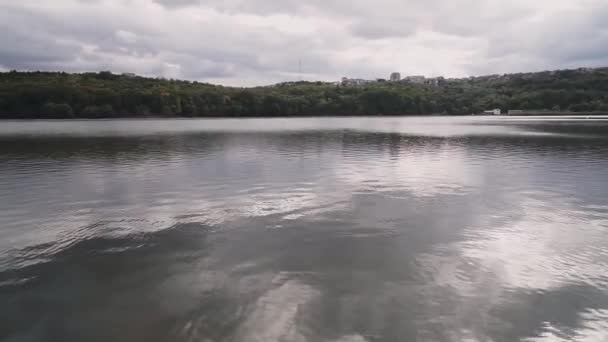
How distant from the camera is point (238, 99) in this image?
488ft

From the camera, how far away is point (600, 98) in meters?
148

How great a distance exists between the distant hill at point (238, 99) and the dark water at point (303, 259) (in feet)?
366

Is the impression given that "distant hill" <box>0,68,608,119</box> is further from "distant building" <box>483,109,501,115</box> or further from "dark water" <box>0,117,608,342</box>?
"dark water" <box>0,117,608,342</box>

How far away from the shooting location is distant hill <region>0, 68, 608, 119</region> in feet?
374

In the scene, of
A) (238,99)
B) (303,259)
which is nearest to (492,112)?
(238,99)

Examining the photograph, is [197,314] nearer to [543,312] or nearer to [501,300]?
[501,300]

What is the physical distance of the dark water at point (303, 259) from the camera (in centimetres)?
687

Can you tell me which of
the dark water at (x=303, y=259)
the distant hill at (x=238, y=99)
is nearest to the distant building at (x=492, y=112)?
the distant hill at (x=238, y=99)

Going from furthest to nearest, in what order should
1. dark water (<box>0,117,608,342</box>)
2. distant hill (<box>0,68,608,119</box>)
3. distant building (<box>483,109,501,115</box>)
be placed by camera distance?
distant building (<box>483,109,501,115</box>), distant hill (<box>0,68,608,119</box>), dark water (<box>0,117,608,342</box>)

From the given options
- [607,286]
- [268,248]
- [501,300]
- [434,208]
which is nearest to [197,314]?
[268,248]

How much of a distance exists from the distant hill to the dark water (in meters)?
111

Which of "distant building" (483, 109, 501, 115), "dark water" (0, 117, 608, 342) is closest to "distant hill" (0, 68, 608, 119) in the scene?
"distant building" (483, 109, 501, 115)

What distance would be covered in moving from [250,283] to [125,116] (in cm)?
13052

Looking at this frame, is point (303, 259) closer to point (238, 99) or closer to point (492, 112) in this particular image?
point (238, 99)
